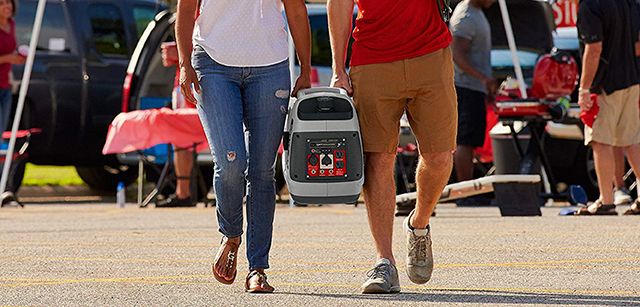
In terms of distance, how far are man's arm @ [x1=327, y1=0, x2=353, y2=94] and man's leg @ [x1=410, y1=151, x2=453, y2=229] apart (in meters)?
0.46

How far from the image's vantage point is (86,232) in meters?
12.1

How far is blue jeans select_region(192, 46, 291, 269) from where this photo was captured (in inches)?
294

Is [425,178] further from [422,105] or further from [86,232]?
[86,232]

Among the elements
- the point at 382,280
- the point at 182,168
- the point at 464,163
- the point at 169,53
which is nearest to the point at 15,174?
the point at 182,168

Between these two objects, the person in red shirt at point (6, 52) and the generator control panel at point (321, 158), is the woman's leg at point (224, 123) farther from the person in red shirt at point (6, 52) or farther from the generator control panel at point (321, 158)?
the person in red shirt at point (6, 52)

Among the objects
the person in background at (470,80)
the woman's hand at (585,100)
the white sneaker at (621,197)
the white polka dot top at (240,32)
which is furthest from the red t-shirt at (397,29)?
the person in background at (470,80)

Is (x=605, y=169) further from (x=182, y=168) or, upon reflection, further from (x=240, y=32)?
(x=240, y=32)

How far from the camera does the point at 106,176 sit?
71.5ft

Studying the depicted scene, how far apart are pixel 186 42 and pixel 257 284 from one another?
1.07 m

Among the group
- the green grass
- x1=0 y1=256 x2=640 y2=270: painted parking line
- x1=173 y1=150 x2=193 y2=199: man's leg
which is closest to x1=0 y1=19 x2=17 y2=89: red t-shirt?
x1=173 y1=150 x2=193 y2=199: man's leg

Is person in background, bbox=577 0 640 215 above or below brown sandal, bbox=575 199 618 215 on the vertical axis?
above

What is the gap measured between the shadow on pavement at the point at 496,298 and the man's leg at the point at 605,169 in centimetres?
611

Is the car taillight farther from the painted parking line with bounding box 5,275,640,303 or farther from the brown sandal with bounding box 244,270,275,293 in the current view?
the brown sandal with bounding box 244,270,275,293

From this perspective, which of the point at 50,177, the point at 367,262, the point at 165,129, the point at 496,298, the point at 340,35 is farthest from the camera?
the point at 50,177
